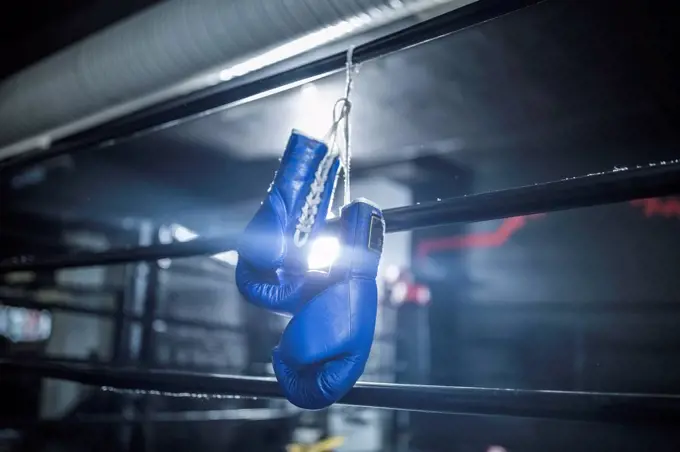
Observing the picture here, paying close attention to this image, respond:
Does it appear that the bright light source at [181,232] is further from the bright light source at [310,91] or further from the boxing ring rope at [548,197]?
the boxing ring rope at [548,197]

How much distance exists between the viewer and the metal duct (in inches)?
42.5

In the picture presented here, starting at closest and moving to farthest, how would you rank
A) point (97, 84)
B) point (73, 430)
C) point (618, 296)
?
point (97, 84), point (73, 430), point (618, 296)

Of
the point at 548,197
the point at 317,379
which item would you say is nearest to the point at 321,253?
the point at 317,379

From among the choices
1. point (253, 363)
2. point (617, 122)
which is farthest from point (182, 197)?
point (617, 122)

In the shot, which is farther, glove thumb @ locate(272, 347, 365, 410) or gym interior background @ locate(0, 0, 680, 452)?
gym interior background @ locate(0, 0, 680, 452)

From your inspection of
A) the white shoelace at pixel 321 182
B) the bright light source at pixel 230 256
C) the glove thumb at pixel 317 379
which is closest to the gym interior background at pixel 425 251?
the bright light source at pixel 230 256

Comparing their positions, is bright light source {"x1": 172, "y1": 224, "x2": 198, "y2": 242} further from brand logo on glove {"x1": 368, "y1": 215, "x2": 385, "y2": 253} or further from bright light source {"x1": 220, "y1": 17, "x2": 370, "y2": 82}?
brand logo on glove {"x1": 368, "y1": 215, "x2": 385, "y2": 253}

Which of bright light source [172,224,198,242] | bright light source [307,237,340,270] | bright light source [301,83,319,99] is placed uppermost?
bright light source [301,83,319,99]

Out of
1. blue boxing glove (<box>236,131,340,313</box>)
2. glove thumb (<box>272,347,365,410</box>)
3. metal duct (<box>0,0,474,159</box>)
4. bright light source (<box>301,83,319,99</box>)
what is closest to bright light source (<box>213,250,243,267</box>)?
blue boxing glove (<box>236,131,340,313</box>)

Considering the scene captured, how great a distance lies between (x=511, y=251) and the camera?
4.08 metres

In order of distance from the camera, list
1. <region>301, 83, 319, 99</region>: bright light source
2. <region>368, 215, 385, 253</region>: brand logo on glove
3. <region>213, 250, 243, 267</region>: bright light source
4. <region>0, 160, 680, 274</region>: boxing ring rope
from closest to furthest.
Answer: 1. <region>0, 160, 680, 274</region>: boxing ring rope
2. <region>368, 215, 385, 253</region>: brand logo on glove
3. <region>213, 250, 243, 267</region>: bright light source
4. <region>301, 83, 319, 99</region>: bright light source

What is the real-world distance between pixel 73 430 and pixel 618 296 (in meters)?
3.09

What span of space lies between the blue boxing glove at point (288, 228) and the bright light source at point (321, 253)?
0.04 ft

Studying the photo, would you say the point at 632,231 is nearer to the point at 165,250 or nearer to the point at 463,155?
the point at 463,155
